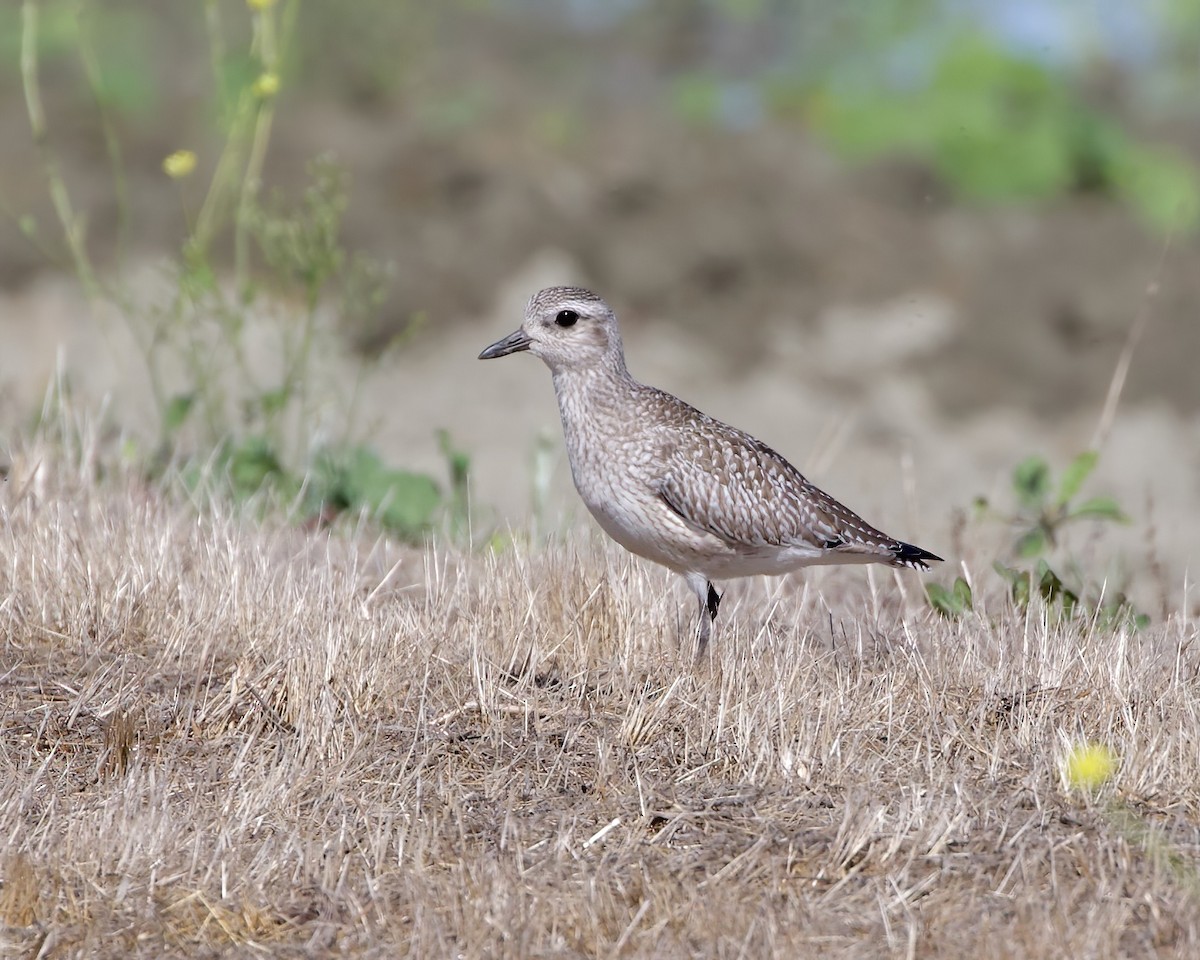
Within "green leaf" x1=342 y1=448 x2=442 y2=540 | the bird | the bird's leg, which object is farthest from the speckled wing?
"green leaf" x1=342 y1=448 x2=442 y2=540

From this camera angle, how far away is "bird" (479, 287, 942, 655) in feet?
19.2

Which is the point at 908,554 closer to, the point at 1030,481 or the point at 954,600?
the point at 954,600

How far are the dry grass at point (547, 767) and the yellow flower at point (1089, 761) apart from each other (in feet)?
0.16

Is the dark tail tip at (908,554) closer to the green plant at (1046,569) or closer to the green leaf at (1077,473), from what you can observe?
the green plant at (1046,569)

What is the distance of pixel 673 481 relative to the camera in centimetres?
587

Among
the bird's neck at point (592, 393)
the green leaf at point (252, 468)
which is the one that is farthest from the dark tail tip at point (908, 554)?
the green leaf at point (252, 468)

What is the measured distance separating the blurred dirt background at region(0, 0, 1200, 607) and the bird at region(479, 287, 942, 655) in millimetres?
4529

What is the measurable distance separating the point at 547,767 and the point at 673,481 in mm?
1275

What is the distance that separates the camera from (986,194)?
16.7 metres

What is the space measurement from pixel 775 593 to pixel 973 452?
23.1 ft

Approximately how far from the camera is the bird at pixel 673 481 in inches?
231

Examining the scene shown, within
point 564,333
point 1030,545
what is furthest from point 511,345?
point 1030,545

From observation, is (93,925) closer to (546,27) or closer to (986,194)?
(986,194)

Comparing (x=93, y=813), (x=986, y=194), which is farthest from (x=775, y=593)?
(x=986, y=194)
